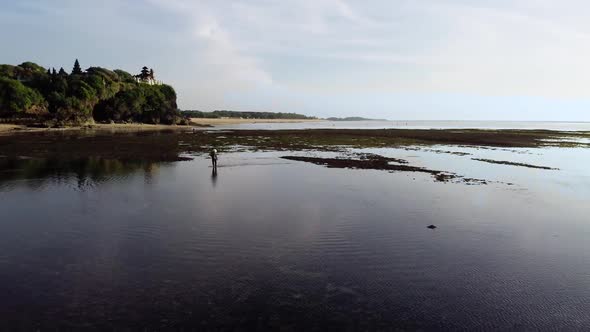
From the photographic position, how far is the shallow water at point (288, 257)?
9.47 m

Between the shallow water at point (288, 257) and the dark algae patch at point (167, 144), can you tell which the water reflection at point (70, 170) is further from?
the dark algae patch at point (167, 144)

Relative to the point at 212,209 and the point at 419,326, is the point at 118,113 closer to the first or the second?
the point at 212,209

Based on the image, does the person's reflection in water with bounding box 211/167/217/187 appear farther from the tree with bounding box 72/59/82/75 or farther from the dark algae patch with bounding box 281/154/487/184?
the tree with bounding box 72/59/82/75

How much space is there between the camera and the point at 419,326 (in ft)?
29.7

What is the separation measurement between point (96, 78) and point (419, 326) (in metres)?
152

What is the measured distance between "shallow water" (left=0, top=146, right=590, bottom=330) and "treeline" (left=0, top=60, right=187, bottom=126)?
4032 inches

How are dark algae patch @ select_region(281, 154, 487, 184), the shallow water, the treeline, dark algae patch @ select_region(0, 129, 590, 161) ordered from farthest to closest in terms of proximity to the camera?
1. the treeline
2. dark algae patch @ select_region(0, 129, 590, 161)
3. dark algae patch @ select_region(281, 154, 487, 184)
4. the shallow water

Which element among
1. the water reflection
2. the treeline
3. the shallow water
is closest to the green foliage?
the treeline

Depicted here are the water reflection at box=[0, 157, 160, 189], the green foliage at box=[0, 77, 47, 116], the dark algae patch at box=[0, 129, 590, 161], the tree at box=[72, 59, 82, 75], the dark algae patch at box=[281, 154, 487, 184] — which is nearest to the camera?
the water reflection at box=[0, 157, 160, 189]

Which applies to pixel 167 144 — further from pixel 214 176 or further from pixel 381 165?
pixel 381 165

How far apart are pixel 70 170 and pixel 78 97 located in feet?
360

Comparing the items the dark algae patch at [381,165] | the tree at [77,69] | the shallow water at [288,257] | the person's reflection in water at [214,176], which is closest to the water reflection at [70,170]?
the shallow water at [288,257]

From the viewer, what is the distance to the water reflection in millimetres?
26766

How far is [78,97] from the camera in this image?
124m
